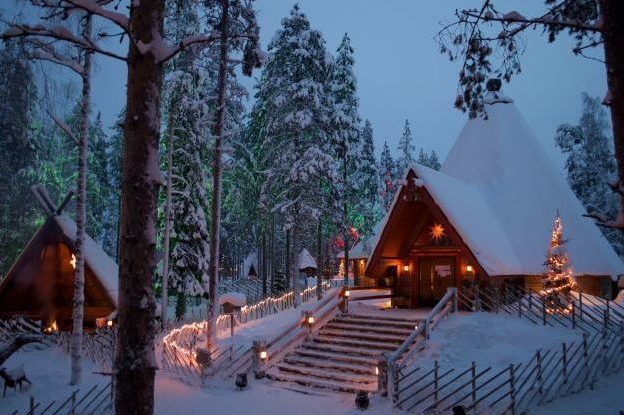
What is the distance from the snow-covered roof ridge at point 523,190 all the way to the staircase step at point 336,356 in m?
5.98

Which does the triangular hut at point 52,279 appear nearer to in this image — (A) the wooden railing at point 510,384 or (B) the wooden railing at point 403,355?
(B) the wooden railing at point 403,355

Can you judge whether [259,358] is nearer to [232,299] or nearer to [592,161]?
[232,299]

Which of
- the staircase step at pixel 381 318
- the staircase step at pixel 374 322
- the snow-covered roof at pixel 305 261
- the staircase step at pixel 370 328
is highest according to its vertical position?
the snow-covered roof at pixel 305 261

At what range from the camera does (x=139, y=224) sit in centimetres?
470

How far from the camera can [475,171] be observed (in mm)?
23812

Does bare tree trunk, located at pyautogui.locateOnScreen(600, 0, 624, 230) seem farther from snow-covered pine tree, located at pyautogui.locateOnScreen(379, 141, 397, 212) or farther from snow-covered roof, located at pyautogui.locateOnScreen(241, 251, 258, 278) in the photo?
snow-covered roof, located at pyautogui.locateOnScreen(241, 251, 258, 278)

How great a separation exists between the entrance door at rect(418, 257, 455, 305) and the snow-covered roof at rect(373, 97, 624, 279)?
114 inches

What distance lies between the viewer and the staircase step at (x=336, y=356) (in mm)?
16172

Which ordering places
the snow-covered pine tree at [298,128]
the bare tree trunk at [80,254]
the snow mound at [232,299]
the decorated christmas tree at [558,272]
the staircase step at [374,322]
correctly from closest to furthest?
the bare tree trunk at [80,254] → the decorated christmas tree at [558,272] → the staircase step at [374,322] → the snow mound at [232,299] → the snow-covered pine tree at [298,128]

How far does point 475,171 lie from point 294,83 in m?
10.9

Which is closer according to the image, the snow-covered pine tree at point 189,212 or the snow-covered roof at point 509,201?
the snow-covered roof at point 509,201

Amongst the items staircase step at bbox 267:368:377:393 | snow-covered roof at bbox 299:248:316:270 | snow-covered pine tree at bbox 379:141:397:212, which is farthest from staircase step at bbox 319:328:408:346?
snow-covered pine tree at bbox 379:141:397:212

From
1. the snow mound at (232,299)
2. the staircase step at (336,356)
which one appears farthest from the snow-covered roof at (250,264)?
the staircase step at (336,356)

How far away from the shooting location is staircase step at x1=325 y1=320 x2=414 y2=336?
17.7 meters
